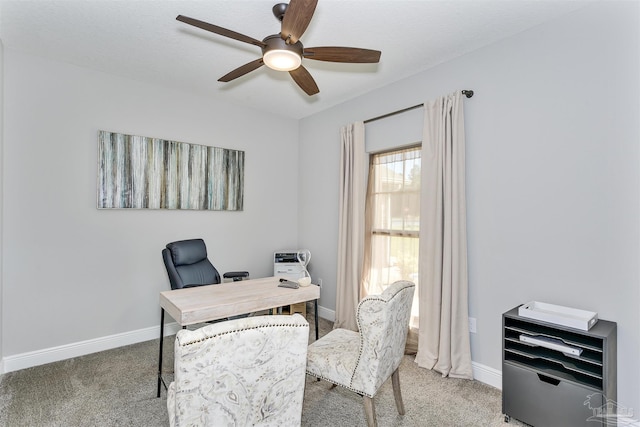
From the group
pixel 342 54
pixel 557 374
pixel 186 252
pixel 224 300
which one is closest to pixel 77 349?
pixel 186 252

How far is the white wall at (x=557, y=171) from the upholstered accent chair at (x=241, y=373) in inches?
74.1

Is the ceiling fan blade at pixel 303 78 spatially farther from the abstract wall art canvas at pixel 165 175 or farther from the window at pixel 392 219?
the abstract wall art canvas at pixel 165 175

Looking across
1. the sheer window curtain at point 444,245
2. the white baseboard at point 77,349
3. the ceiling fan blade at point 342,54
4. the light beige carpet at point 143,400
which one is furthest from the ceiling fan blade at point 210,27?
the white baseboard at point 77,349

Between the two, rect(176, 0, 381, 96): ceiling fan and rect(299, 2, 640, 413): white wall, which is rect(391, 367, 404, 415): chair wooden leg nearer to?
rect(299, 2, 640, 413): white wall

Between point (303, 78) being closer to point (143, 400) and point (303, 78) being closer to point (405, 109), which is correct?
point (405, 109)

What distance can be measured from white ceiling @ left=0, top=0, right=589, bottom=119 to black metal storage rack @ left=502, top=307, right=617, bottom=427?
2.03 metres

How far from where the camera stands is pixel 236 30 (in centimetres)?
239

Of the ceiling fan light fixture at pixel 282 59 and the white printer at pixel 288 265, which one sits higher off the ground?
the ceiling fan light fixture at pixel 282 59

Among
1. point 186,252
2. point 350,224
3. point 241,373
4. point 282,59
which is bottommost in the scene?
point 241,373

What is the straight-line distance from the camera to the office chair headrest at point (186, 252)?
9.16 feet

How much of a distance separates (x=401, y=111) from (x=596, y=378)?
2.46m

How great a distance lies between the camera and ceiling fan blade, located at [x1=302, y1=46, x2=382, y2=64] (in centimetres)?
201

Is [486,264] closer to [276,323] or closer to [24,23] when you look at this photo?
[276,323]

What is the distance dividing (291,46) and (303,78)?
436mm
